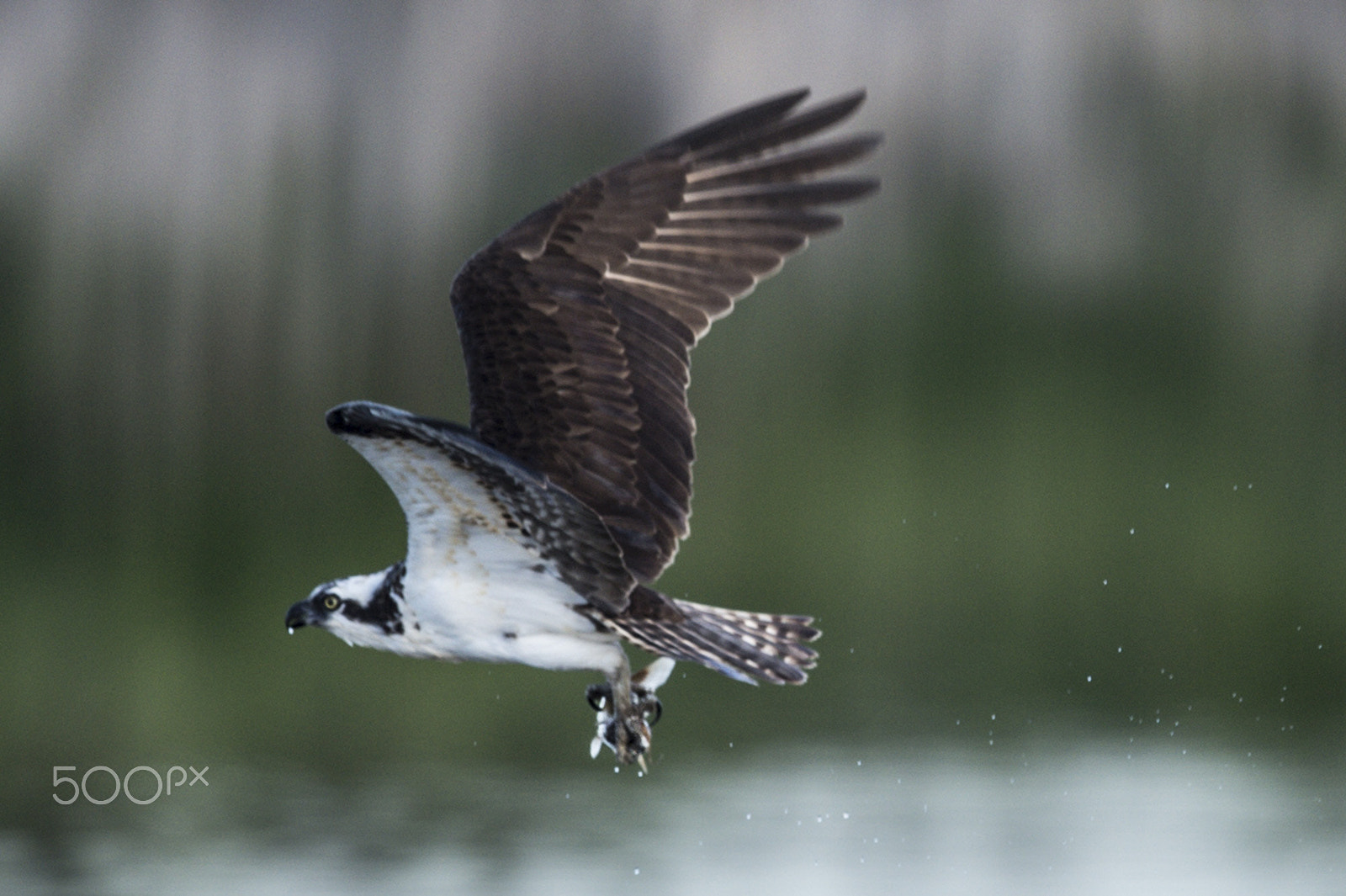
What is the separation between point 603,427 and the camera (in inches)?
264

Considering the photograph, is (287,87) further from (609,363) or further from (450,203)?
(609,363)

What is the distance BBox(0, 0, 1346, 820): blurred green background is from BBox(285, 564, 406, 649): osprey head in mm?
9514

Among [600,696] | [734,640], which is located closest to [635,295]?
[734,640]

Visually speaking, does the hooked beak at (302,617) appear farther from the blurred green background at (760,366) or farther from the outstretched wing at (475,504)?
the blurred green background at (760,366)

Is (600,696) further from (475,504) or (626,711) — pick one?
(475,504)

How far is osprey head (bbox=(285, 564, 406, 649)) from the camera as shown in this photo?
273 inches

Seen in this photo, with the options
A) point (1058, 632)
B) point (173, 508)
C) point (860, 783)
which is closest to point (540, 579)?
point (860, 783)

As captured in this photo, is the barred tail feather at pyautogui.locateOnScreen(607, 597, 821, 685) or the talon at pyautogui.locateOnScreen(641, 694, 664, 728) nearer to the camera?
the barred tail feather at pyautogui.locateOnScreen(607, 597, 821, 685)

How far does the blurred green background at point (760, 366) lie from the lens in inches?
771

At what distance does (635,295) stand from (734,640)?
1342 millimetres

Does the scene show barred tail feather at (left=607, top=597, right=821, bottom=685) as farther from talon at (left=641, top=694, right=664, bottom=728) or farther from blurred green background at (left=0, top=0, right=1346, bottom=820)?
blurred green background at (left=0, top=0, right=1346, bottom=820)

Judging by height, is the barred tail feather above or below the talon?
above

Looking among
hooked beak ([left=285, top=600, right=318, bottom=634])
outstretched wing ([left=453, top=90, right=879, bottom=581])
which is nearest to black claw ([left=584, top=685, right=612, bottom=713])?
outstretched wing ([left=453, top=90, right=879, bottom=581])

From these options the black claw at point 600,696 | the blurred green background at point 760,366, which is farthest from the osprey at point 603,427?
the blurred green background at point 760,366
